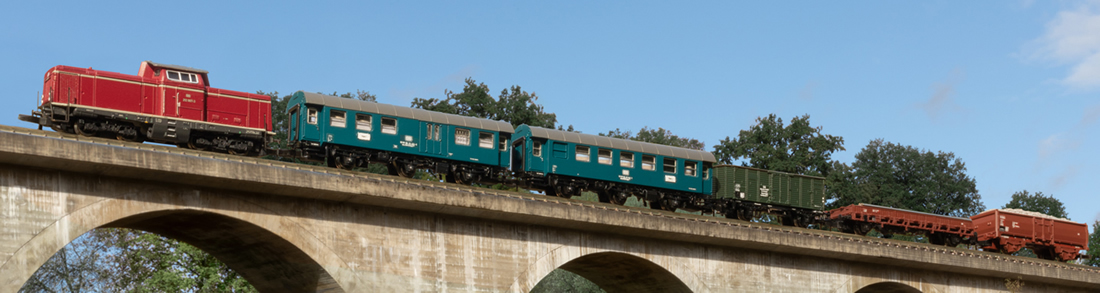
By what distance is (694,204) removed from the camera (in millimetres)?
40562

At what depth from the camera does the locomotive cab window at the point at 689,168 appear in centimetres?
3972

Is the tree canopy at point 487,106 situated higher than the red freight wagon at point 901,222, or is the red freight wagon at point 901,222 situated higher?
Answer: the tree canopy at point 487,106

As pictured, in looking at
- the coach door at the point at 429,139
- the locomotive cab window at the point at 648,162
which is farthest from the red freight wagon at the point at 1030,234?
the coach door at the point at 429,139

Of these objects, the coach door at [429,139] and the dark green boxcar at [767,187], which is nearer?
the coach door at [429,139]

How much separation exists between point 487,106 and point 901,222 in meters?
27.9

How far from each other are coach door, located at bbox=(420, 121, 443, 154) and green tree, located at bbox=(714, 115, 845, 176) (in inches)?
1434

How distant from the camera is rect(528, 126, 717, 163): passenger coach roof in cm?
3675

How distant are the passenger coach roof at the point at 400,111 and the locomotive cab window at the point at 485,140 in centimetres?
20

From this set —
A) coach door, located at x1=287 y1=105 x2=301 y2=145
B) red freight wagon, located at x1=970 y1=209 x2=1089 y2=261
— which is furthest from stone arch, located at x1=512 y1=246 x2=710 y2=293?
red freight wagon, located at x1=970 y1=209 x2=1089 y2=261

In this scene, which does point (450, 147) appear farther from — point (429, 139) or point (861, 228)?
point (861, 228)

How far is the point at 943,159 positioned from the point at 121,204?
73.0 metres

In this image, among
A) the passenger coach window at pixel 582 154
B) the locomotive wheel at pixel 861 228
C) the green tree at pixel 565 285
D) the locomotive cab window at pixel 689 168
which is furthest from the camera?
the green tree at pixel 565 285

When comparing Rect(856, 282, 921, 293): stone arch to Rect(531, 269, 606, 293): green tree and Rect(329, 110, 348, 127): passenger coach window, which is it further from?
Rect(329, 110, 348, 127): passenger coach window

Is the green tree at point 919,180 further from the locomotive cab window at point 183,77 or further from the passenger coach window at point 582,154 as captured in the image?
the locomotive cab window at point 183,77
